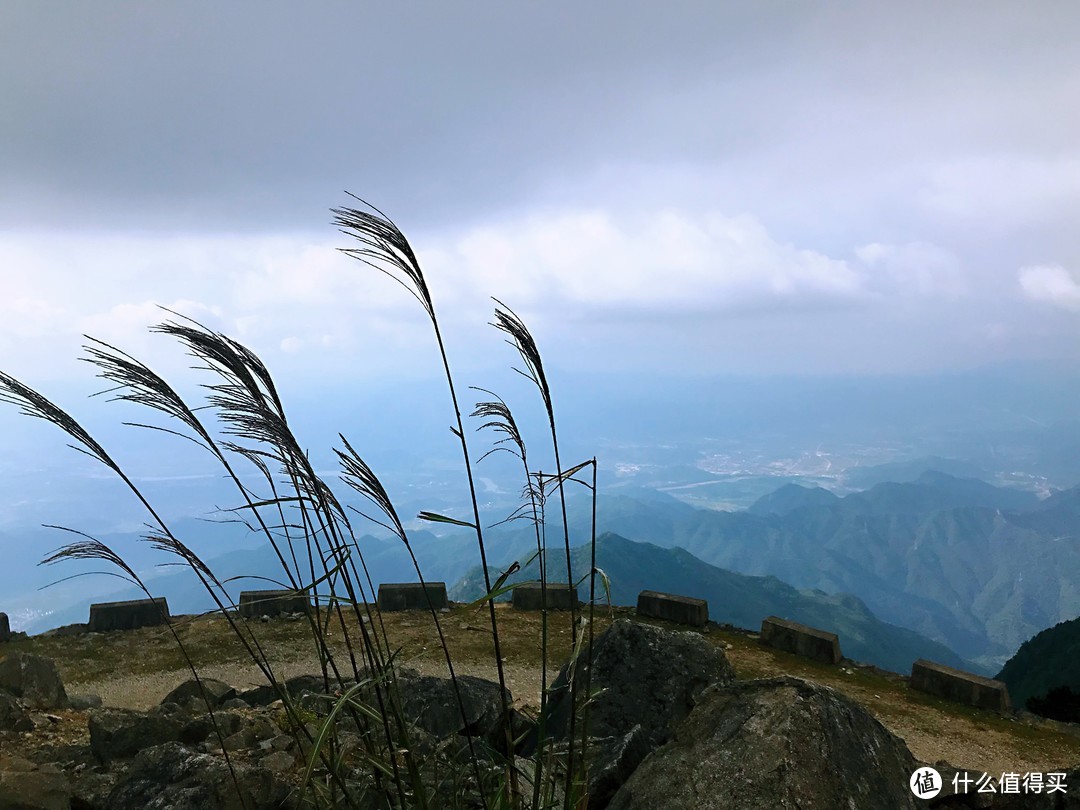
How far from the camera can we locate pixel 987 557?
558ft

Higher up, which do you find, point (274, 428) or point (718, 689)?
point (274, 428)

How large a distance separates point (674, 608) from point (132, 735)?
7839 millimetres

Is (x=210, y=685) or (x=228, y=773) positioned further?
(x=210, y=685)

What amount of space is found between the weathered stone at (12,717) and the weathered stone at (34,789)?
1.96 m

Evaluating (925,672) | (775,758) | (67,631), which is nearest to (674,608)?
(925,672)

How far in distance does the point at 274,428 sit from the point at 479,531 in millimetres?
619

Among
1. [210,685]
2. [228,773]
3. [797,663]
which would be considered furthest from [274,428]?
[797,663]

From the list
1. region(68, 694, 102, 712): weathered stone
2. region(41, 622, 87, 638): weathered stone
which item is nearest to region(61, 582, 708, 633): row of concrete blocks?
region(41, 622, 87, 638): weathered stone

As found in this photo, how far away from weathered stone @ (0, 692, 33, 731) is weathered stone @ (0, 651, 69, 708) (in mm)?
771

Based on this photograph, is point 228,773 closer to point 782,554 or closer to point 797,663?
point 797,663

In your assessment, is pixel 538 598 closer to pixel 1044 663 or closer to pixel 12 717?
pixel 12 717

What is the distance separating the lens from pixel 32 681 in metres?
6.46

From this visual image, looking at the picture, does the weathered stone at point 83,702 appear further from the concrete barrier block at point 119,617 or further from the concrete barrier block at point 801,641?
the concrete barrier block at point 801,641

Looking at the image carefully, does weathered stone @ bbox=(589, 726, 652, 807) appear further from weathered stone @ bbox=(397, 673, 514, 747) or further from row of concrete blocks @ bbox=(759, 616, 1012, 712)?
row of concrete blocks @ bbox=(759, 616, 1012, 712)
